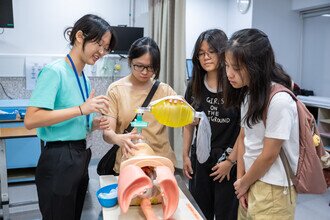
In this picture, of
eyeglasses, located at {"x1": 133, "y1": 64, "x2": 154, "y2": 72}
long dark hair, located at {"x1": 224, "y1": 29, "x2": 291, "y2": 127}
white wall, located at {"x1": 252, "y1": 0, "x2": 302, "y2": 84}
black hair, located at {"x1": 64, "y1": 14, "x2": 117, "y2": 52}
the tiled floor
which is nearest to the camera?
long dark hair, located at {"x1": 224, "y1": 29, "x2": 291, "y2": 127}

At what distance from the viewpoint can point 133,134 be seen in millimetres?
1323

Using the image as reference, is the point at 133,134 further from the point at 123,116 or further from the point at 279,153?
the point at 279,153

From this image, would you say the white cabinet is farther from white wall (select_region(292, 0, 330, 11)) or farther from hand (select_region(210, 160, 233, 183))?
hand (select_region(210, 160, 233, 183))

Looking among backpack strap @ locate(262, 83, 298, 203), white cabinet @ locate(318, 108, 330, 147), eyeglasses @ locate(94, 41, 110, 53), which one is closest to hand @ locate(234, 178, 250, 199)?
backpack strap @ locate(262, 83, 298, 203)

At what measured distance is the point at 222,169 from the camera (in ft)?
5.06

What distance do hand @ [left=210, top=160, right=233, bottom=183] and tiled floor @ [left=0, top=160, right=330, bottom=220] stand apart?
4.22 feet

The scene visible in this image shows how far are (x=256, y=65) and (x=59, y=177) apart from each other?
3.04ft

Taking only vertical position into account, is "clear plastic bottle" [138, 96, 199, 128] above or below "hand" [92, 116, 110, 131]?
above

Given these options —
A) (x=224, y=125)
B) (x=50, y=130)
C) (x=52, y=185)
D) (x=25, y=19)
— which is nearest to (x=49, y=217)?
(x=52, y=185)

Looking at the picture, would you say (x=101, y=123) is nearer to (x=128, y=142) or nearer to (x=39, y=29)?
(x=128, y=142)

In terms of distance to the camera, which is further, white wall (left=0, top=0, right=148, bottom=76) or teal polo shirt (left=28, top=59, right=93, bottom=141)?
white wall (left=0, top=0, right=148, bottom=76)

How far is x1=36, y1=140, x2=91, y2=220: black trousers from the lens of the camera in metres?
1.33

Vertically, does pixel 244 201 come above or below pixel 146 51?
below

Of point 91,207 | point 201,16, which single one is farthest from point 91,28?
point 201,16
